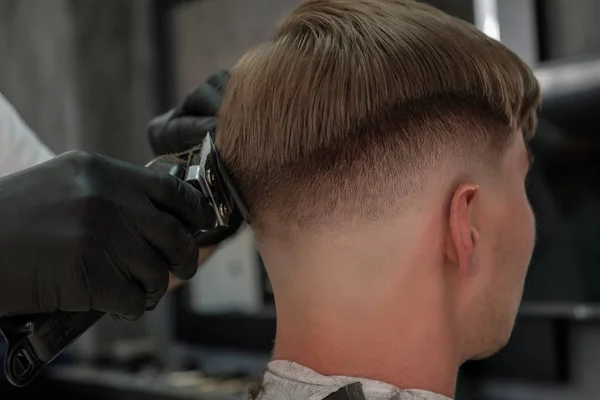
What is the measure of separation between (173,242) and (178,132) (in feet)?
1.36

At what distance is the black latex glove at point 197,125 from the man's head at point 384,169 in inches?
8.6

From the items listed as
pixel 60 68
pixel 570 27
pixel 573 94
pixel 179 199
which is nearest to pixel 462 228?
pixel 179 199

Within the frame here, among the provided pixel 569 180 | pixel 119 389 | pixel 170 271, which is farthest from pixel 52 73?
pixel 170 271

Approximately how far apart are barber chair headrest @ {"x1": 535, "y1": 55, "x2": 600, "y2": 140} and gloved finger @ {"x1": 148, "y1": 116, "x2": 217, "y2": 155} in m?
1.46

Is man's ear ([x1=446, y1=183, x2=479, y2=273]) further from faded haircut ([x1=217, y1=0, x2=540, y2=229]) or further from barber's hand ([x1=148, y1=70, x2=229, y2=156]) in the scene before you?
barber's hand ([x1=148, y1=70, x2=229, y2=156])

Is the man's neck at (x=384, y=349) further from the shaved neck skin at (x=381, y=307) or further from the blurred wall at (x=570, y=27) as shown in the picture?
the blurred wall at (x=570, y=27)

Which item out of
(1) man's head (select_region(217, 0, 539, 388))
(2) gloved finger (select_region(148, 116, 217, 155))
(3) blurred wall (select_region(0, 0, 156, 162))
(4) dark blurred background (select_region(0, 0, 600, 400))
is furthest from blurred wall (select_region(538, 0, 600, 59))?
(3) blurred wall (select_region(0, 0, 156, 162))

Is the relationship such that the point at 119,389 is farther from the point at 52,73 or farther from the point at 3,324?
the point at 3,324

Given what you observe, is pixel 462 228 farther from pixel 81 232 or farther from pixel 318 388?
pixel 81 232

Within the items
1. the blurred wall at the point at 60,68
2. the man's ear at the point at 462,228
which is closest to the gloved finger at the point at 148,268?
the man's ear at the point at 462,228

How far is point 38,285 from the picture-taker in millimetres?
1108

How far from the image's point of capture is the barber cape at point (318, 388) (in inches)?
43.5

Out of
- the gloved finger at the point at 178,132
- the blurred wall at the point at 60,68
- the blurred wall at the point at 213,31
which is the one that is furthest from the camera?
the blurred wall at the point at 60,68

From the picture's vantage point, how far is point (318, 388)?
115 centimetres
